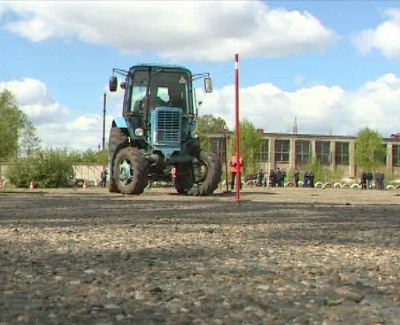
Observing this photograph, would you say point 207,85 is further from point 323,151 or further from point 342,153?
point 342,153

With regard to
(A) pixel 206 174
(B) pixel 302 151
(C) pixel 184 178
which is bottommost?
(C) pixel 184 178

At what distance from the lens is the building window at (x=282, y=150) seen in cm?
10400

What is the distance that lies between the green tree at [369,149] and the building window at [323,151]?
9918 mm

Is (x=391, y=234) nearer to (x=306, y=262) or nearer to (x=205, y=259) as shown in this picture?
(x=306, y=262)

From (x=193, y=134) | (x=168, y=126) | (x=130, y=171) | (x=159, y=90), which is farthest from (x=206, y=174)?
(x=159, y=90)

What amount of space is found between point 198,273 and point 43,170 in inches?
1414

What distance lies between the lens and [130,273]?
4746 millimetres

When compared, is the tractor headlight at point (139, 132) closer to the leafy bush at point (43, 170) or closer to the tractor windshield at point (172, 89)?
the tractor windshield at point (172, 89)

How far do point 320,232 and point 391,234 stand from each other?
2.99ft

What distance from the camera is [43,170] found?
39281 mm

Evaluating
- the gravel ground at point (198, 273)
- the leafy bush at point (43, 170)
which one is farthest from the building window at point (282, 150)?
the gravel ground at point (198, 273)

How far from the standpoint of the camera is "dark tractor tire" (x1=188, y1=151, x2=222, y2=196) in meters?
18.7

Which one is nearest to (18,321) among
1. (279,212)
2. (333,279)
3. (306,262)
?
(333,279)

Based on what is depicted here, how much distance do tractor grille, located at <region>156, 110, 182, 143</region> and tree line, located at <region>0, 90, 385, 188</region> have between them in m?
4.68
